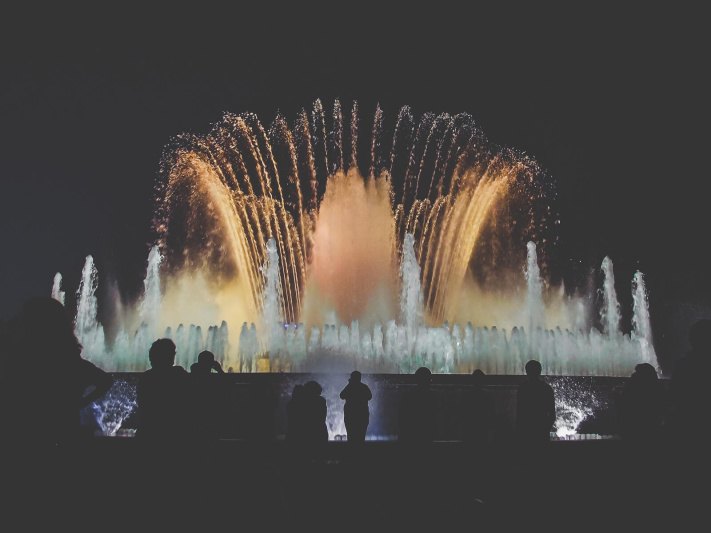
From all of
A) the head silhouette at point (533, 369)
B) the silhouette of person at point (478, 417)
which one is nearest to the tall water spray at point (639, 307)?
the silhouette of person at point (478, 417)

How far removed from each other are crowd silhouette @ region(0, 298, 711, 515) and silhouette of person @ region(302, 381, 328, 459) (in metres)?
0.01

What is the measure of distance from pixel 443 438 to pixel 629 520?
3.79m

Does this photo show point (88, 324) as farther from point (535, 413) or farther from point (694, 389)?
point (694, 389)

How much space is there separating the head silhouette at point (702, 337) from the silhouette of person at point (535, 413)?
158cm

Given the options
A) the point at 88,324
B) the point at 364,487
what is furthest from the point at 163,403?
the point at 88,324

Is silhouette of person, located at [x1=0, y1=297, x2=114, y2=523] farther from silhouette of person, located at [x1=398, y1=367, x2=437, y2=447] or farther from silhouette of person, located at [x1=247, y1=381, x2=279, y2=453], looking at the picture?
silhouette of person, located at [x1=398, y1=367, x2=437, y2=447]

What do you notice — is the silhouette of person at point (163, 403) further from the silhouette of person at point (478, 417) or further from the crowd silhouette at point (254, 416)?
the silhouette of person at point (478, 417)

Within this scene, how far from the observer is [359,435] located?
634 cm

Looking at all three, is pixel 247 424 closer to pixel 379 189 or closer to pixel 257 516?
pixel 257 516

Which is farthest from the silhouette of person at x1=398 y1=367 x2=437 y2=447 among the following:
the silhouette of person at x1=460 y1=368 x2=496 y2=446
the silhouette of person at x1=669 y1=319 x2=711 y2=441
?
the silhouette of person at x1=669 y1=319 x2=711 y2=441

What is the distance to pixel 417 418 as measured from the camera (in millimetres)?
5812

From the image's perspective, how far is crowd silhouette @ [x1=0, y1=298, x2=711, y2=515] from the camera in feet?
10.7

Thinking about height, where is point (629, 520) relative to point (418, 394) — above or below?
below

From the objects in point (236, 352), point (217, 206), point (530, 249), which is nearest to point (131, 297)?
point (217, 206)
